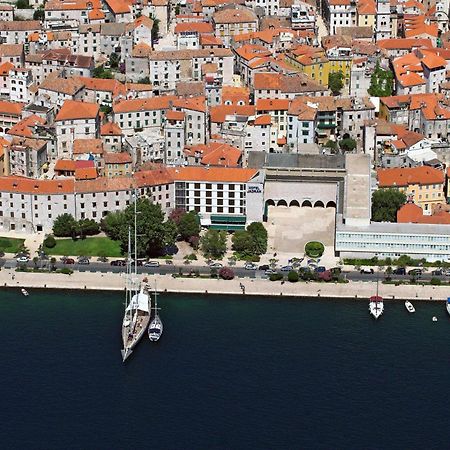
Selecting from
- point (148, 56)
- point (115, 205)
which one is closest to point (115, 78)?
point (148, 56)

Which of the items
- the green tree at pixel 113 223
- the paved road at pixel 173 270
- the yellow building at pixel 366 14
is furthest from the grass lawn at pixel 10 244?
the yellow building at pixel 366 14

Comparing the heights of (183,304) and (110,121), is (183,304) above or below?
below

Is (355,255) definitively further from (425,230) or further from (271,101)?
(271,101)

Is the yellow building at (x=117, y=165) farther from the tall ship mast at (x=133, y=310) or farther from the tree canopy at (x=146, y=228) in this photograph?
the tall ship mast at (x=133, y=310)

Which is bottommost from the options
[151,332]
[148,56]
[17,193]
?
[151,332]

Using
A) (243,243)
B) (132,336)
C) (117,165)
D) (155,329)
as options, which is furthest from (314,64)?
(132,336)

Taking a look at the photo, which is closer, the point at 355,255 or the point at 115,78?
the point at 355,255
